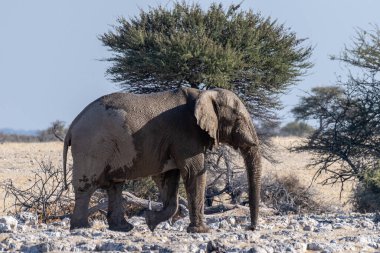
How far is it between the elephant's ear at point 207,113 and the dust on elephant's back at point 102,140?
87 centimetres

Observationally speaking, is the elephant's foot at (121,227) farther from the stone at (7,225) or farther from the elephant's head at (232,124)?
the elephant's head at (232,124)

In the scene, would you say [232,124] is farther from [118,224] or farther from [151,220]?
[118,224]

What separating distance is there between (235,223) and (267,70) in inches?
281

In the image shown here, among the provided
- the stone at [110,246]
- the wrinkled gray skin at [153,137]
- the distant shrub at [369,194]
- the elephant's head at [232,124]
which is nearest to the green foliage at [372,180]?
the distant shrub at [369,194]

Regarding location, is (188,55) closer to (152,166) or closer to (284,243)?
(152,166)

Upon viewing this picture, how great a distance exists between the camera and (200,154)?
445 inches

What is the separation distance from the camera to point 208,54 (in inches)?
723

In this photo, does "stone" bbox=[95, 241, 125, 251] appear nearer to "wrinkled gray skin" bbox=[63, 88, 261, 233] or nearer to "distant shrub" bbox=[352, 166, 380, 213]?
"wrinkled gray skin" bbox=[63, 88, 261, 233]

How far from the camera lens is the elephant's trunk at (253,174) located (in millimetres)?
11672

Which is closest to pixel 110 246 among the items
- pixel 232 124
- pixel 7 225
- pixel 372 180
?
pixel 7 225

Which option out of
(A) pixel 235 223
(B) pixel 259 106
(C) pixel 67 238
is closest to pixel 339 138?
(B) pixel 259 106

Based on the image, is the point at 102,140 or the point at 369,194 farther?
the point at 369,194

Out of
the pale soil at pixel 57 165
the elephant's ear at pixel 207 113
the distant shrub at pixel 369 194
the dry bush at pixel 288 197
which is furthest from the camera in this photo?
the pale soil at pixel 57 165

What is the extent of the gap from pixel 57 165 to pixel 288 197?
564 inches
